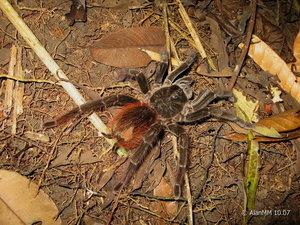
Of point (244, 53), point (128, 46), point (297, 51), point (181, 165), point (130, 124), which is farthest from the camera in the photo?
point (297, 51)

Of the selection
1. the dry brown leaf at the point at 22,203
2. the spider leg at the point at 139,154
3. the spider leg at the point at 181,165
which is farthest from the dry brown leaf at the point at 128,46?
the dry brown leaf at the point at 22,203

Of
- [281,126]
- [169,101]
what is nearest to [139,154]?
[169,101]

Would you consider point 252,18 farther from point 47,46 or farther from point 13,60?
point 13,60

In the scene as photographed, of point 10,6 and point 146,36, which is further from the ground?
point 10,6

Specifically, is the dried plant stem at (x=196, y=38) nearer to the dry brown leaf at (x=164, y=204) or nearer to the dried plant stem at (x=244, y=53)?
the dried plant stem at (x=244, y=53)

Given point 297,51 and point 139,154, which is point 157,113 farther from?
point 297,51

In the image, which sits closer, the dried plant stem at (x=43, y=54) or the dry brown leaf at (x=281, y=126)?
the dried plant stem at (x=43, y=54)

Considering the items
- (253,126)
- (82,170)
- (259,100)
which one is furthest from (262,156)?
(82,170)
